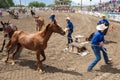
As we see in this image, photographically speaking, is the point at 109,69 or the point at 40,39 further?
the point at 109,69

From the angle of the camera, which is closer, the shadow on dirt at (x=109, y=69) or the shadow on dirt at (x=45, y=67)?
the shadow on dirt at (x=45, y=67)

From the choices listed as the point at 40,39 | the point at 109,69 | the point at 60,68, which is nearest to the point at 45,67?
the point at 60,68

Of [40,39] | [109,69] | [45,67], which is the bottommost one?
[109,69]

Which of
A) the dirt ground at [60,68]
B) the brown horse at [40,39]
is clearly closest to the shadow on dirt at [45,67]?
the dirt ground at [60,68]

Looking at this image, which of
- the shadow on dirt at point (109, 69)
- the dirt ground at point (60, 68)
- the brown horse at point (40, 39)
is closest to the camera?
the dirt ground at point (60, 68)

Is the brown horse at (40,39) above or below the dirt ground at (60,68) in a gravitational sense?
above

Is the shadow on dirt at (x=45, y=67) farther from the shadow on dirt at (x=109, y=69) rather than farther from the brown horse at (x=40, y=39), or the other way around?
the shadow on dirt at (x=109, y=69)

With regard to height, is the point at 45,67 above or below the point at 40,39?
below

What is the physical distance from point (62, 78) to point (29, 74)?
1185mm

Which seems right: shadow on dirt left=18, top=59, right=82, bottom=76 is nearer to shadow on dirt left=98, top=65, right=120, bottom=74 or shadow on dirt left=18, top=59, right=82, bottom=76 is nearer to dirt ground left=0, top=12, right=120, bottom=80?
dirt ground left=0, top=12, right=120, bottom=80

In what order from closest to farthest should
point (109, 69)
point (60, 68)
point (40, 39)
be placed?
point (40, 39) → point (109, 69) → point (60, 68)

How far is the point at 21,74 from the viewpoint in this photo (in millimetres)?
8664

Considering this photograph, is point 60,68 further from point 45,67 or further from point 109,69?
point 109,69

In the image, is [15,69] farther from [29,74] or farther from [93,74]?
[93,74]
